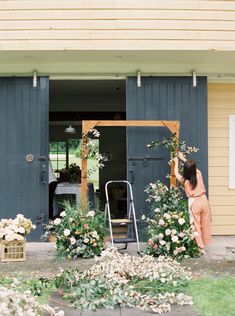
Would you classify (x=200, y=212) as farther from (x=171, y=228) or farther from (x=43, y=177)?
(x=43, y=177)

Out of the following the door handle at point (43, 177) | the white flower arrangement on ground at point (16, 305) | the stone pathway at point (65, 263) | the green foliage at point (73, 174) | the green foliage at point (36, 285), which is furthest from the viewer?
the green foliage at point (73, 174)

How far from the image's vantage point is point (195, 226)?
630 cm

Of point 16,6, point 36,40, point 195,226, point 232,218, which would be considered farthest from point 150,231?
point 16,6

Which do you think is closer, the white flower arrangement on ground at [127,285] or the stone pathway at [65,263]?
the white flower arrangement on ground at [127,285]

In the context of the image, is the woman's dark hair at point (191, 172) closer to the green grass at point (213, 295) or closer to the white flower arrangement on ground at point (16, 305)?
the green grass at point (213, 295)

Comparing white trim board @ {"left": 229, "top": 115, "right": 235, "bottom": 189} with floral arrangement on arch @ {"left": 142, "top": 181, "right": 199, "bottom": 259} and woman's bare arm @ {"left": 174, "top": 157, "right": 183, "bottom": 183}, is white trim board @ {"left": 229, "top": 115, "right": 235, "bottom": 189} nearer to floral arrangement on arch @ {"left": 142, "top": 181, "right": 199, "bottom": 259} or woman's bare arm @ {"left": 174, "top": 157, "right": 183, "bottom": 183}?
woman's bare arm @ {"left": 174, "top": 157, "right": 183, "bottom": 183}

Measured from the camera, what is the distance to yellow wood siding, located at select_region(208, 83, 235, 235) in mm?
7680

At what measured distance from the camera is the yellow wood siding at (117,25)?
21.6ft

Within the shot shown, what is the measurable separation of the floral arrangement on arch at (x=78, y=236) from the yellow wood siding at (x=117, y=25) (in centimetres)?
240

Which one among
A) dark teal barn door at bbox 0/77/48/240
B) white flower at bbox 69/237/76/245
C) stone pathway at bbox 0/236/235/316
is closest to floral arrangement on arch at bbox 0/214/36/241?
stone pathway at bbox 0/236/235/316

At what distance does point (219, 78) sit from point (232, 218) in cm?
231

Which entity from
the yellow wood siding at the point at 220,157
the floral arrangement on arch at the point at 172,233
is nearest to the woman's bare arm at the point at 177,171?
the floral arrangement on arch at the point at 172,233

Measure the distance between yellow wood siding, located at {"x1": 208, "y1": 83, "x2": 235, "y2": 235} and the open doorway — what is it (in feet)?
6.45

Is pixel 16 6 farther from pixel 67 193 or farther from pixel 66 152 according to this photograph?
pixel 66 152
